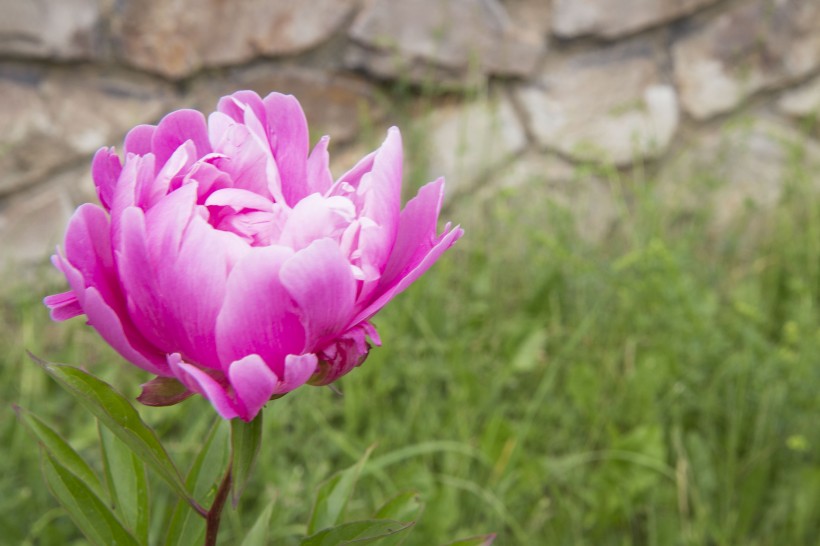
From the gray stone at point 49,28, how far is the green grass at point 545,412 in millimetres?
518

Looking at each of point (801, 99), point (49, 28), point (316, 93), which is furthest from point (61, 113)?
point (801, 99)

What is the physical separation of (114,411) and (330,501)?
0.21 meters

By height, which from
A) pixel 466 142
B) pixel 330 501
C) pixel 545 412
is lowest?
pixel 545 412

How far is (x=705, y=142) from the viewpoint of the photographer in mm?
2754

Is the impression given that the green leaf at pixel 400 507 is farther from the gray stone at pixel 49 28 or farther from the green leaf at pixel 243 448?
the gray stone at pixel 49 28

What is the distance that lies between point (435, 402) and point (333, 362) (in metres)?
1.42

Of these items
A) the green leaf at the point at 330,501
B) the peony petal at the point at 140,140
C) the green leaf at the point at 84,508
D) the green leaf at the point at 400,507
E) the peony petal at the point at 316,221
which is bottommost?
the green leaf at the point at 400,507

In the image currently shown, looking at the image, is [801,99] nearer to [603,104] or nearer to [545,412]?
[603,104]

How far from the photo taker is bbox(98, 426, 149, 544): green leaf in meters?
0.62

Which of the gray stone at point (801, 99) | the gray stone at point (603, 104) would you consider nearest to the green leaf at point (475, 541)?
the gray stone at point (603, 104)

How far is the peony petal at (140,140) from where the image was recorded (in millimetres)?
537

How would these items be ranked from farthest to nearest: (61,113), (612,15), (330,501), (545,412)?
(612,15) < (61,113) < (545,412) < (330,501)

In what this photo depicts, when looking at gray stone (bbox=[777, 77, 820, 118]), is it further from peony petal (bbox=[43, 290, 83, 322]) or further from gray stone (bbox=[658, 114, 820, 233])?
peony petal (bbox=[43, 290, 83, 322])

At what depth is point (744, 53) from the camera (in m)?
2.70
